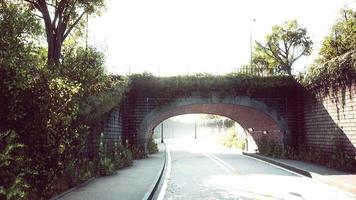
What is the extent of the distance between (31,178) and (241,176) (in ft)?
24.1

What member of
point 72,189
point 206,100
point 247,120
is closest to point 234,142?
point 247,120

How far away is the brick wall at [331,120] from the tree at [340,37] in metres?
18.6

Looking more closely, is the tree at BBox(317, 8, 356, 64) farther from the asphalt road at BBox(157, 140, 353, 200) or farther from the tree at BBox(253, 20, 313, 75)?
the asphalt road at BBox(157, 140, 353, 200)

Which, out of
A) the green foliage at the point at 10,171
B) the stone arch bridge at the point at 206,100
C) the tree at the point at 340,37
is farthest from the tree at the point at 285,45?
the green foliage at the point at 10,171

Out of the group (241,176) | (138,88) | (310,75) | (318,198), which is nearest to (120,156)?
(241,176)

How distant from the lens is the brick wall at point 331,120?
14188mm

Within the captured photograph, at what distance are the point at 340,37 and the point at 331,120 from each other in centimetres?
2517

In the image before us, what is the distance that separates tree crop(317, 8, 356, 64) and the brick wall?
18.6 metres

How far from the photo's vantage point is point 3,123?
6.41 metres

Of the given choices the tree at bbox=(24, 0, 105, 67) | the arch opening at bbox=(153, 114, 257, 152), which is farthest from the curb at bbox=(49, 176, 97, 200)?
the arch opening at bbox=(153, 114, 257, 152)

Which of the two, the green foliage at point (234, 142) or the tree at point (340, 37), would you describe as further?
the tree at point (340, 37)

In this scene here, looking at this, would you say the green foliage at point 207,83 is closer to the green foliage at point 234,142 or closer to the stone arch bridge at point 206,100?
the stone arch bridge at point 206,100

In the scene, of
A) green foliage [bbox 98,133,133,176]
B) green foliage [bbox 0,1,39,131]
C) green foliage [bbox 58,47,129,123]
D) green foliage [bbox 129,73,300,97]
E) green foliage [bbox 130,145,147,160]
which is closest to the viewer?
green foliage [bbox 0,1,39,131]

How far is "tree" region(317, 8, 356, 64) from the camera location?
3616 centimetres
